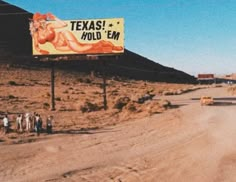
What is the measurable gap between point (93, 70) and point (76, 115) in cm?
7210

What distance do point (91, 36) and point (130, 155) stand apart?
21.2 metres

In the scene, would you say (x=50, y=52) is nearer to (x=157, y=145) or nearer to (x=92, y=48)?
(x=92, y=48)

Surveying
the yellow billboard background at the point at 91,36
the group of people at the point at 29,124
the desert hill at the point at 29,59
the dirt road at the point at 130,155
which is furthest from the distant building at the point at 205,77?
the group of people at the point at 29,124

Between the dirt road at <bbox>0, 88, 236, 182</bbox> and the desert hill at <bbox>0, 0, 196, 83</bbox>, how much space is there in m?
58.6

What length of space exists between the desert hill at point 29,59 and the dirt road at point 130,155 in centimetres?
5861

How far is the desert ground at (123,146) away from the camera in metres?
21.2

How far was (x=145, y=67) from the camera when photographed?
145750 millimetres

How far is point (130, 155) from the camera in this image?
25141 millimetres

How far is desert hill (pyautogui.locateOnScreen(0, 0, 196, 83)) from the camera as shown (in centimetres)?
10169

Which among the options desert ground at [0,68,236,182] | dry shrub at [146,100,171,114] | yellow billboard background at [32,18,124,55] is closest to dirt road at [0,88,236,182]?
desert ground at [0,68,236,182]

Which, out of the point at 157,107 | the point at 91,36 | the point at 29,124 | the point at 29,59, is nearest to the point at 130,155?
the point at 29,124

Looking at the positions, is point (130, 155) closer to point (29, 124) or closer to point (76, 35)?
point (29, 124)

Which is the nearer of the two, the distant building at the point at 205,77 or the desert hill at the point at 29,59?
the desert hill at the point at 29,59

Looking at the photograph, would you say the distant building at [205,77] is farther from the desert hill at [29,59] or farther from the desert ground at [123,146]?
the desert ground at [123,146]
